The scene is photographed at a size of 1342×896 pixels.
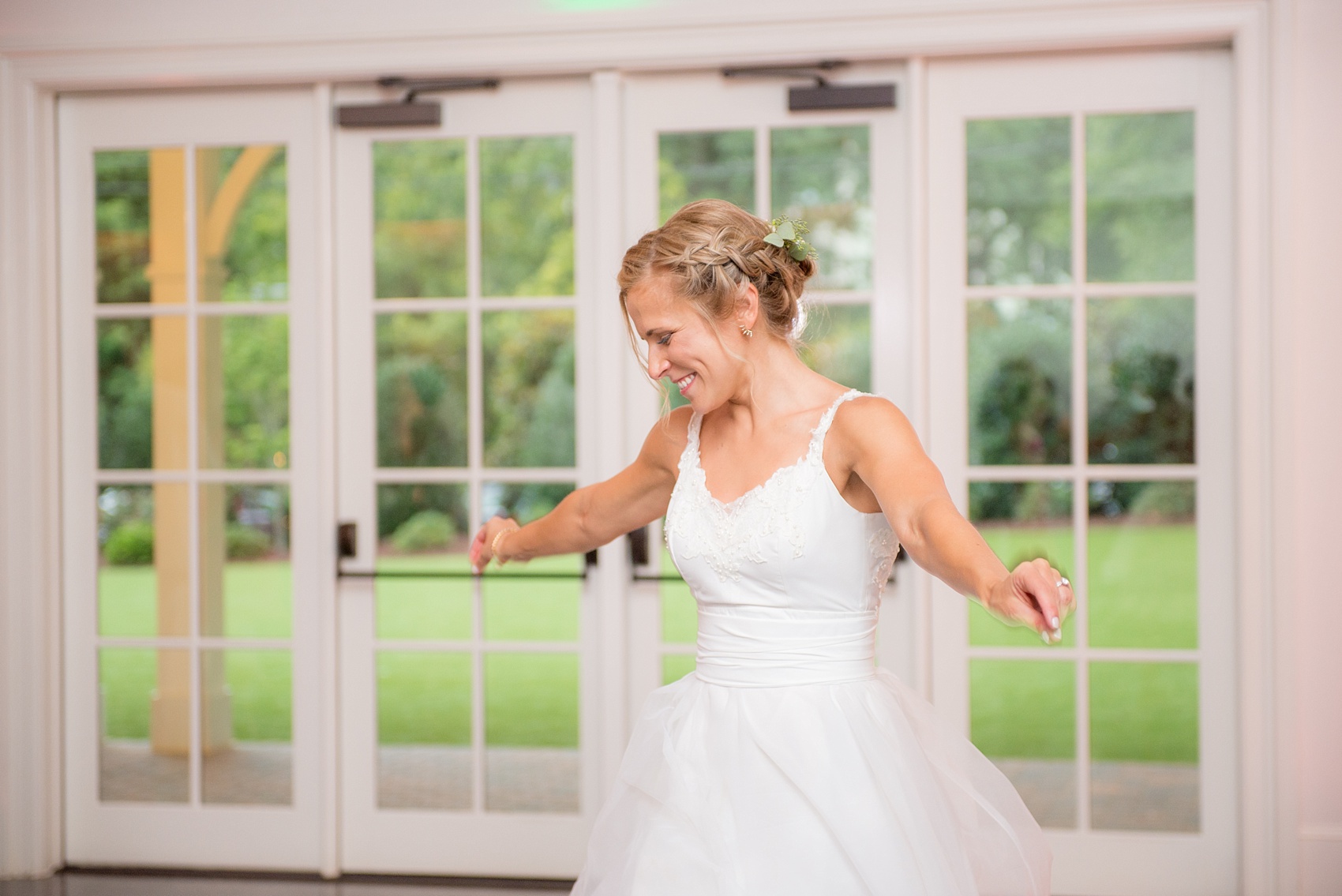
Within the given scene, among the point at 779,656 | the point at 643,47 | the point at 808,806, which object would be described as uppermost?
the point at 643,47

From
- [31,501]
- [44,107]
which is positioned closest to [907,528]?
[31,501]

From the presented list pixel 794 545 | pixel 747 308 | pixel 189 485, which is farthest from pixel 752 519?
pixel 189 485

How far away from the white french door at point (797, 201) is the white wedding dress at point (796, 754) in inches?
53.5

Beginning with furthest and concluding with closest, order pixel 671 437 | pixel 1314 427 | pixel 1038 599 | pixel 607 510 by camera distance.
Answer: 1. pixel 1314 427
2. pixel 607 510
3. pixel 671 437
4. pixel 1038 599

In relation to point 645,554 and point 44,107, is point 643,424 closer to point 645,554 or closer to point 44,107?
point 645,554

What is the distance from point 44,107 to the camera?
128 inches

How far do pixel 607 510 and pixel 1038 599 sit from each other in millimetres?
1007

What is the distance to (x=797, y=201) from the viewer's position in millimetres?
3068

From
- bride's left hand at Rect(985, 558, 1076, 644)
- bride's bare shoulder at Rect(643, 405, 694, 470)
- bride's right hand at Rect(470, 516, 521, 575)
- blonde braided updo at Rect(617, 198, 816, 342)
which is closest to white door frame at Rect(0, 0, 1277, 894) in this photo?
bride's right hand at Rect(470, 516, 521, 575)

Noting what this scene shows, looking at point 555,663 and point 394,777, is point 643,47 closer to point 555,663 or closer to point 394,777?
point 555,663

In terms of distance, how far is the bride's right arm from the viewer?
1.89m

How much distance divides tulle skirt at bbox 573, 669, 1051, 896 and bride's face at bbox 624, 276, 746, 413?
46 cm

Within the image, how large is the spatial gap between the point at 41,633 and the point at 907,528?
2.84m

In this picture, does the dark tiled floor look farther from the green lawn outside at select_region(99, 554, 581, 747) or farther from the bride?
the bride
